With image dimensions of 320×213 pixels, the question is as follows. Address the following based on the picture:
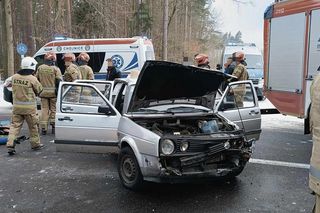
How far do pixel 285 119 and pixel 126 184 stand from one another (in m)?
7.57

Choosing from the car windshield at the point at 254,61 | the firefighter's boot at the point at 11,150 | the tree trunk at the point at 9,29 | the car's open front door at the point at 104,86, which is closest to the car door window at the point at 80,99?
the car's open front door at the point at 104,86

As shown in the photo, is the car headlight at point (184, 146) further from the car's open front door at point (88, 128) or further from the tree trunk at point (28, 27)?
the tree trunk at point (28, 27)

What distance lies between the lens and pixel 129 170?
5.06 metres

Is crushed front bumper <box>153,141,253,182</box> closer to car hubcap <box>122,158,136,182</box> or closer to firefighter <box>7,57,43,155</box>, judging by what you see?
car hubcap <box>122,158,136,182</box>

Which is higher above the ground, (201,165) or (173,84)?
(173,84)

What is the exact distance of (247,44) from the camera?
18.8 meters

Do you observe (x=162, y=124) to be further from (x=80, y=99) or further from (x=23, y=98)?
(x=23, y=98)

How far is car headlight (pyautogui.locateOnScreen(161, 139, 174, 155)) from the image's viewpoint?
448cm

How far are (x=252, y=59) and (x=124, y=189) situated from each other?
13.8m

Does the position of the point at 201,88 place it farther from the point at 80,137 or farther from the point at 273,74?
the point at 273,74

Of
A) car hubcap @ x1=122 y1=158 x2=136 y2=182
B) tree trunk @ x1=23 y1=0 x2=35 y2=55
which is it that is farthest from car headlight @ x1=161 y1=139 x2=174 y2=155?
tree trunk @ x1=23 y1=0 x2=35 y2=55

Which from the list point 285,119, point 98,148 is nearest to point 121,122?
point 98,148

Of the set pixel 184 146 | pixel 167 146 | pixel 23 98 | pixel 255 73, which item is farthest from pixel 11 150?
pixel 255 73

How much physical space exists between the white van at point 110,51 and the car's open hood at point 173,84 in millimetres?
6639
